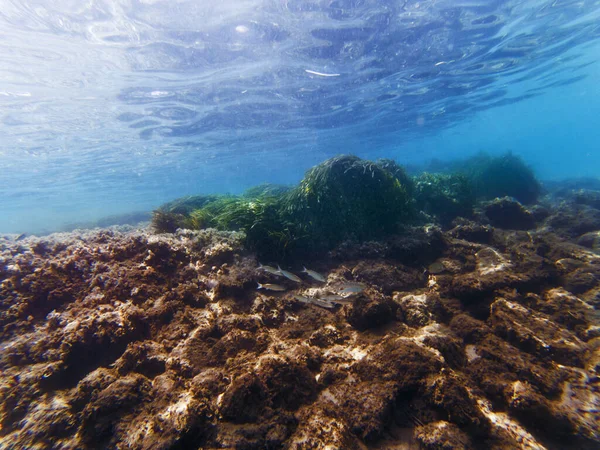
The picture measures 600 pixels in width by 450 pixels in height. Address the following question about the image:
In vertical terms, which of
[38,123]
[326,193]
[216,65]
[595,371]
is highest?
[216,65]

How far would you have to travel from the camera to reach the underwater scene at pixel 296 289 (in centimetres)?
307

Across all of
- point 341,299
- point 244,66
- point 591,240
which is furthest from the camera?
point 244,66

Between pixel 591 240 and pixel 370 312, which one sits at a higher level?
pixel 370 312

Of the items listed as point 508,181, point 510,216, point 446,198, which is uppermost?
point 446,198

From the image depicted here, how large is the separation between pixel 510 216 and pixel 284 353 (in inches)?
442

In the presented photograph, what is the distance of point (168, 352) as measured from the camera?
4066mm

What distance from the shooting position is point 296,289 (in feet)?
19.4

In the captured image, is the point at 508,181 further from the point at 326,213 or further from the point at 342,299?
the point at 342,299

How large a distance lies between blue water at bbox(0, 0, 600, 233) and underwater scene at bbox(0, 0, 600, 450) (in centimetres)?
16

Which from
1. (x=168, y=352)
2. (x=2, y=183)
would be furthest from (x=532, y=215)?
(x=2, y=183)

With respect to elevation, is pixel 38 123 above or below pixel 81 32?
below

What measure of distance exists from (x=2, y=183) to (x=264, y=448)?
4945 cm

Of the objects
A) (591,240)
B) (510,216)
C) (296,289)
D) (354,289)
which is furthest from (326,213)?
(591,240)

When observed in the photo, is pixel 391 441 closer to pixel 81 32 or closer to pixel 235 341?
pixel 235 341
